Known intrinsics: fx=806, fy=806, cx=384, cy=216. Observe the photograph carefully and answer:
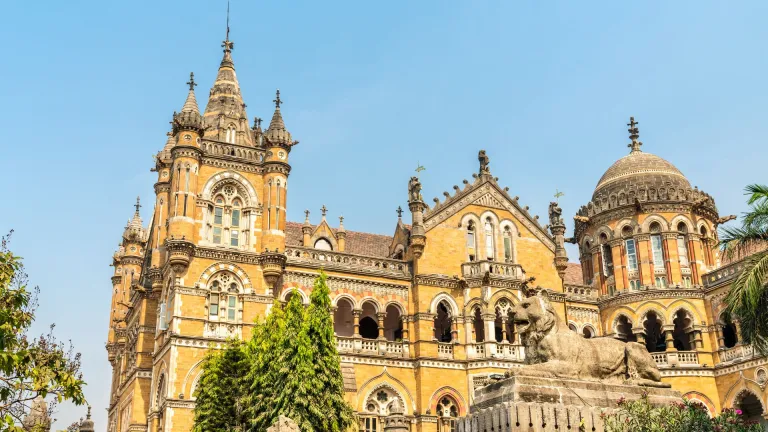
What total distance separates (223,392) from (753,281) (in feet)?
60.9

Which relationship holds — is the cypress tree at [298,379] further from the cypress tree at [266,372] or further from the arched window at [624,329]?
the arched window at [624,329]

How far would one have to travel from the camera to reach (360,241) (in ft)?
149

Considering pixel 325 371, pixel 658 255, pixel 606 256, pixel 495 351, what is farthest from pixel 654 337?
pixel 325 371

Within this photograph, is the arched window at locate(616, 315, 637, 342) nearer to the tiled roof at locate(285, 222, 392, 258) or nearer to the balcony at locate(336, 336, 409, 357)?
the balcony at locate(336, 336, 409, 357)

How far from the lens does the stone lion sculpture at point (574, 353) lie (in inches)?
531

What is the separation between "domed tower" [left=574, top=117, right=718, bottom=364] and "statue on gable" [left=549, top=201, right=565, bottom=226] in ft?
9.24

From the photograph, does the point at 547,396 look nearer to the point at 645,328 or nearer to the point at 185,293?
the point at 185,293

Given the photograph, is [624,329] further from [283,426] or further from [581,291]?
[283,426]

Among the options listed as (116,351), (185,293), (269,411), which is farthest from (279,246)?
(116,351)

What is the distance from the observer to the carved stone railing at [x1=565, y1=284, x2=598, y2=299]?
41844mm

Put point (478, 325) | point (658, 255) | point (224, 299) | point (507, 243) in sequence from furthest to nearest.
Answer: point (658, 255)
point (507, 243)
point (478, 325)
point (224, 299)

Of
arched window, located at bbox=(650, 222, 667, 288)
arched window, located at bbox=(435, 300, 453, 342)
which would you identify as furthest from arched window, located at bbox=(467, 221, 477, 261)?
arched window, located at bbox=(650, 222, 667, 288)

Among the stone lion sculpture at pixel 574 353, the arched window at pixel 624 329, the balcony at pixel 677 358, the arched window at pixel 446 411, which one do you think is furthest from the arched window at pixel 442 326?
the stone lion sculpture at pixel 574 353

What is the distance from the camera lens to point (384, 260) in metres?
37.8
